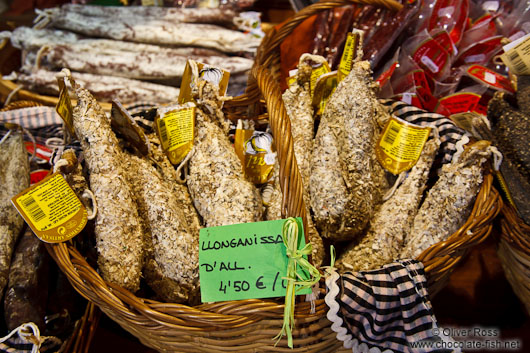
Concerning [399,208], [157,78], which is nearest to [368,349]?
[399,208]

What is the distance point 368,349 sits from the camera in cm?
85

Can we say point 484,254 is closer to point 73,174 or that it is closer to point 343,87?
point 343,87

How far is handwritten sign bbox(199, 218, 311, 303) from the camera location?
0.79m

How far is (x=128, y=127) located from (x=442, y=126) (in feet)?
3.28

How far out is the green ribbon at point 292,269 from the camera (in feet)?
2.43

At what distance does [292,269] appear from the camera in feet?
2.47

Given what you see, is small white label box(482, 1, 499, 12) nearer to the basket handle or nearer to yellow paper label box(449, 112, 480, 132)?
yellow paper label box(449, 112, 480, 132)

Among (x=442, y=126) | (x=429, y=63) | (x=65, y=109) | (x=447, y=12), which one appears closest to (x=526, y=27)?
(x=447, y=12)

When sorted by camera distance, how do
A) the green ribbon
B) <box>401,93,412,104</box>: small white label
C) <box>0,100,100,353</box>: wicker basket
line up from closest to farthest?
the green ribbon
<box>0,100,100,353</box>: wicker basket
<box>401,93,412,104</box>: small white label

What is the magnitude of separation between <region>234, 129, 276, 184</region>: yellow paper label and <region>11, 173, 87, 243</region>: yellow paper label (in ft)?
1.68

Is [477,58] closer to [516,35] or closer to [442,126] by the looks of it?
[516,35]

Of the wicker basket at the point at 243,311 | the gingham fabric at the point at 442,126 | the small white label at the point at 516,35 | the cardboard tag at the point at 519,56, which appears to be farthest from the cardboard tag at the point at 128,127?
the small white label at the point at 516,35

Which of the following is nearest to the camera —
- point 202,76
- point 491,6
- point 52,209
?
point 52,209

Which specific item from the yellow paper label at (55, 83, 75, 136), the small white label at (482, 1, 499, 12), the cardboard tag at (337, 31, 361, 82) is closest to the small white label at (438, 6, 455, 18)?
the small white label at (482, 1, 499, 12)
